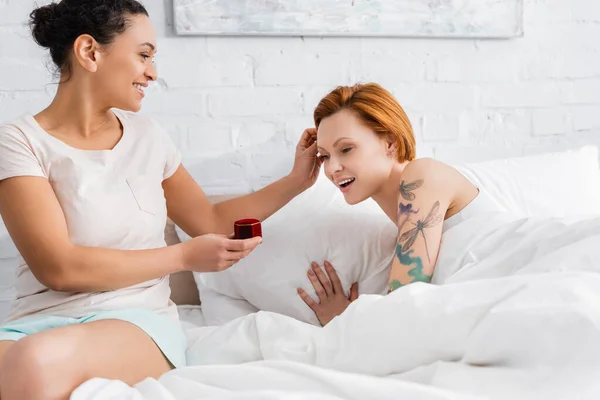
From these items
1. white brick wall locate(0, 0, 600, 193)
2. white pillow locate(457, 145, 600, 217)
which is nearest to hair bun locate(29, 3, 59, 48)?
white brick wall locate(0, 0, 600, 193)

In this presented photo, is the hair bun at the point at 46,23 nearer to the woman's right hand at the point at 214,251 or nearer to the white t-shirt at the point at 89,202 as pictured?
the white t-shirt at the point at 89,202

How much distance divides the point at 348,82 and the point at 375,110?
0.48 metres

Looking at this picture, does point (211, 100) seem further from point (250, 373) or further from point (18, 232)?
point (250, 373)

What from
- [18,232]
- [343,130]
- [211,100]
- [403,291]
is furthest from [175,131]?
[403,291]

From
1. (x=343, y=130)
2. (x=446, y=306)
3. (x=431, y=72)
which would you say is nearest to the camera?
(x=446, y=306)

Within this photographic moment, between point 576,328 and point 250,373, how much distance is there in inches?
19.3

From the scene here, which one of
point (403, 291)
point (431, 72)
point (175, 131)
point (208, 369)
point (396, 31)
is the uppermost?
point (396, 31)

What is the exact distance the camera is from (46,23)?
4.45 feet

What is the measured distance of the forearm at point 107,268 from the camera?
125 cm

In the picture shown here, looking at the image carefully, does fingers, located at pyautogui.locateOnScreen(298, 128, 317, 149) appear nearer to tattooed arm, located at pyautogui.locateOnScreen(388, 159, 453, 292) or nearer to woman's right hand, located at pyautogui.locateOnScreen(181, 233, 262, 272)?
tattooed arm, located at pyautogui.locateOnScreen(388, 159, 453, 292)

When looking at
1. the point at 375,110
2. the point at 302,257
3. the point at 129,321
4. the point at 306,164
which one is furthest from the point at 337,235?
the point at 129,321

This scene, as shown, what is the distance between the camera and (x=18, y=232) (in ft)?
4.10

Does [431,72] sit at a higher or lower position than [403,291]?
higher

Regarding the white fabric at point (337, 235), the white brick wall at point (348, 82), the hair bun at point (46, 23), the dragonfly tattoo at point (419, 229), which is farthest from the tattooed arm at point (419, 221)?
the hair bun at point (46, 23)
